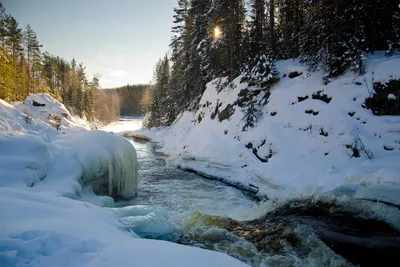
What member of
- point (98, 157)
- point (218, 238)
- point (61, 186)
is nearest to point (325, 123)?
point (218, 238)

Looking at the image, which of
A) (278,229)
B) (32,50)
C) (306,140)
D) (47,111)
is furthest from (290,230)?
(32,50)

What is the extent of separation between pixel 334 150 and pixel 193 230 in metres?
7.29

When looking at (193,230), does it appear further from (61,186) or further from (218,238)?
(61,186)

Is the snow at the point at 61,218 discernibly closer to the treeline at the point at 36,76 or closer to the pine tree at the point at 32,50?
the treeline at the point at 36,76

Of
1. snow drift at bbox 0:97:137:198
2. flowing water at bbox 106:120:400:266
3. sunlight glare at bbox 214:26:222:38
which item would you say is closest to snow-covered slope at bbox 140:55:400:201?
flowing water at bbox 106:120:400:266

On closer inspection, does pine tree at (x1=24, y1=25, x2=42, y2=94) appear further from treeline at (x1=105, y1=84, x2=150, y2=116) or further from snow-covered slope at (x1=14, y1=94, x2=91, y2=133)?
treeline at (x1=105, y1=84, x2=150, y2=116)

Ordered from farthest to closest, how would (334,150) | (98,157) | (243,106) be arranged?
→ (243,106)
(334,150)
(98,157)

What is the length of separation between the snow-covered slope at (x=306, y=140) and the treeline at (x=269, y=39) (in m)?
0.94

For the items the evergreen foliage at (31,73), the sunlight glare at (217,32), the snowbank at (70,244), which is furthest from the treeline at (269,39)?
the evergreen foliage at (31,73)

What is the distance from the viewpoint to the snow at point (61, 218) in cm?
282

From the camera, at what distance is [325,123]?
1120 cm

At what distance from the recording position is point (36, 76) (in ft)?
156

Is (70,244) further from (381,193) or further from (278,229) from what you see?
(381,193)

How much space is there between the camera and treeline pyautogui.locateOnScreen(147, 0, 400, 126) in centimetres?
1202
